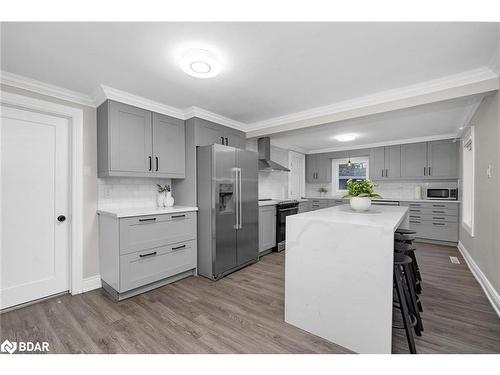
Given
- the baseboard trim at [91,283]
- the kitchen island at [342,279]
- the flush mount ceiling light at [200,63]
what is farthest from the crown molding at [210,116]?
the baseboard trim at [91,283]

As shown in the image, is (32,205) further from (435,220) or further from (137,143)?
(435,220)

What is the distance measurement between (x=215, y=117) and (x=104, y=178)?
174 cm

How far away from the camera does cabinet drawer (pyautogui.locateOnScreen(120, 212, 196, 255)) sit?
8.10 ft

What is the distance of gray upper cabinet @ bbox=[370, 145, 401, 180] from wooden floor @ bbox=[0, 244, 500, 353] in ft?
10.00

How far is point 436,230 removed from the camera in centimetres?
471

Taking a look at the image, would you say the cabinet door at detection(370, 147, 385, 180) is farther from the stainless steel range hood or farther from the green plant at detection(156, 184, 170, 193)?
the green plant at detection(156, 184, 170, 193)

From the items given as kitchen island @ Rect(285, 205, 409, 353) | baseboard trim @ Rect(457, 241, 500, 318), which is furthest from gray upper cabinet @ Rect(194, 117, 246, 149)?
baseboard trim @ Rect(457, 241, 500, 318)

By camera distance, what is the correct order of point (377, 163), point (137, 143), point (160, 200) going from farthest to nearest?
1. point (377, 163)
2. point (160, 200)
3. point (137, 143)

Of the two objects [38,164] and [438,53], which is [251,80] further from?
[38,164]

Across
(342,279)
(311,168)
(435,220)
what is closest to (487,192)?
(342,279)

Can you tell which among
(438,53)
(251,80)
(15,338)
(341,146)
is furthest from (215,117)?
(341,146)

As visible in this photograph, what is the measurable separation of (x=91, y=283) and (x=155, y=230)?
102 cm

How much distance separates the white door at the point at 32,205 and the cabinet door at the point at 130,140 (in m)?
0.58

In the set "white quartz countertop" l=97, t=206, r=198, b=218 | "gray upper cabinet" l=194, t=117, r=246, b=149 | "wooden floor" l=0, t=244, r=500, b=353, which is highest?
"gray upper cabinet" l=194, t=117, r=246, b=149
